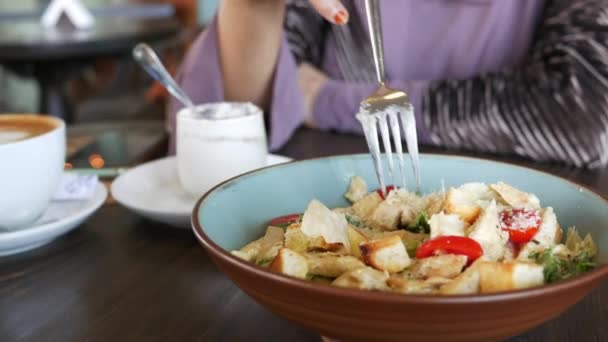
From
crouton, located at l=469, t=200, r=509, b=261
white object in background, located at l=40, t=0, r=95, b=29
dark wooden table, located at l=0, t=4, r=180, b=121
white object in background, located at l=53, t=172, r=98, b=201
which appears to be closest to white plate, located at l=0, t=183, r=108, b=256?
white object in background, located at l=53, t=172, r=98, b=201

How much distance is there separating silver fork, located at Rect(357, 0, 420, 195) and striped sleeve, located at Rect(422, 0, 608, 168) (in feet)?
1.75

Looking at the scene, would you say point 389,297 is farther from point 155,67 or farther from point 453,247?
point 155,67

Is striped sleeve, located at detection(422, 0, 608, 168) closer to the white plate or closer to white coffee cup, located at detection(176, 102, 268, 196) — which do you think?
white coffee cup, located at detection(176, 102, 268, 196)

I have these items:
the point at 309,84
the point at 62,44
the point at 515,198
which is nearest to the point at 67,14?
the point at 62,44

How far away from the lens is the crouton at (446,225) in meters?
0.48

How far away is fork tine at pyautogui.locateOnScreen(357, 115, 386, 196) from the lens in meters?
0.61

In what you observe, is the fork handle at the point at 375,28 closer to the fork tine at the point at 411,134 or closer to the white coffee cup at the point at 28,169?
the fork tine at the point at 411,134

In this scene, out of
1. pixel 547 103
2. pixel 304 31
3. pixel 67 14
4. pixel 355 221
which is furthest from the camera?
pixel 67 14

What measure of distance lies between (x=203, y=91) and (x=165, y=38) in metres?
1.73

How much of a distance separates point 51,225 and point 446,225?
442 mm

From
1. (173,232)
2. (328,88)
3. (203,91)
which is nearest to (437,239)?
(173,232)

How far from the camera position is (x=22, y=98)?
4.89m

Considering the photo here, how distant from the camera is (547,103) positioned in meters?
1.15

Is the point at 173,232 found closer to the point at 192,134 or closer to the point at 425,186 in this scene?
the point at 192,134
